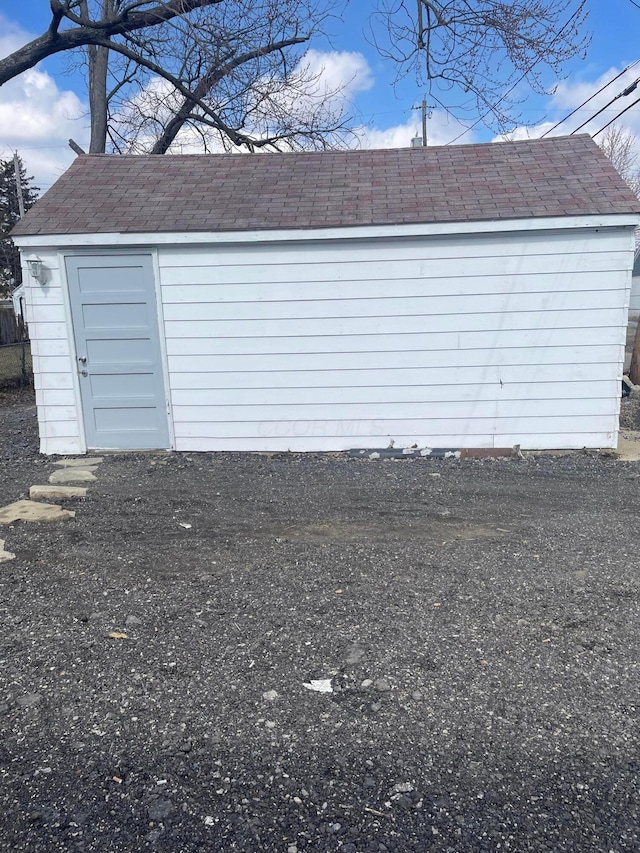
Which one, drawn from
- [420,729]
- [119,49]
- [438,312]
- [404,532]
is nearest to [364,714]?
[420,729]

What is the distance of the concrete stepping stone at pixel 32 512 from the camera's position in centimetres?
480

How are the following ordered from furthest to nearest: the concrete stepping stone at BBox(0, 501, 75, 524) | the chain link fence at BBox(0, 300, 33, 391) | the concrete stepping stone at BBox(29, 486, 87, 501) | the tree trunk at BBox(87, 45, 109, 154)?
the chain link fence at BBox(0, 300, 33, 391) < the tree trunk at BBox(87, 45, 109, 154) < the concrete stepping stone at BBox(29, 486, 87, 501) < the concrete stepping stone at BBox(0, 501, 75, 524)

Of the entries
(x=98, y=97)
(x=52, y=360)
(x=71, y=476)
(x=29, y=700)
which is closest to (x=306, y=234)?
(x=52, y=360)

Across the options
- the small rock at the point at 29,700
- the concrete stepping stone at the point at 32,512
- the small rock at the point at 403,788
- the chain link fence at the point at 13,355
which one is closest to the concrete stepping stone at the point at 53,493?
the concrete stepping stone at the point at 32,512

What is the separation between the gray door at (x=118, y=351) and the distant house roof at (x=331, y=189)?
0.47 meters

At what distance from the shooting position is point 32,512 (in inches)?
194

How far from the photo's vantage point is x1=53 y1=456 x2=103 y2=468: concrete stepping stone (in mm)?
6543

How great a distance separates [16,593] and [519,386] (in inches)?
211

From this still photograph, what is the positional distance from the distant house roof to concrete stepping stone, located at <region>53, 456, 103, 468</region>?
8.23 feet

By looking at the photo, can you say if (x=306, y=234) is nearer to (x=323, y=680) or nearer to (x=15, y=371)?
(x=323, y=680)

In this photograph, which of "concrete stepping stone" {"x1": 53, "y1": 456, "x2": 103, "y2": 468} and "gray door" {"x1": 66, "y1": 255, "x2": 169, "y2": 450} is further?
"gray door" {"x1": 66, "y1": 255, "x2": 169, "y2": 450}

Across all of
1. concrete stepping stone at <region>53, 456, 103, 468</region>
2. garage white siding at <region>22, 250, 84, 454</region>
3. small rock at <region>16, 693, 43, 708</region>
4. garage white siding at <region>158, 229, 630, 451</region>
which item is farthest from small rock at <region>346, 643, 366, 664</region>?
garage white siding at <region>22, 250, 84, 454</region>

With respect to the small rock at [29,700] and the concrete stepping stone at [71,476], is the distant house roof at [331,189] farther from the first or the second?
the small rock at [29,700]

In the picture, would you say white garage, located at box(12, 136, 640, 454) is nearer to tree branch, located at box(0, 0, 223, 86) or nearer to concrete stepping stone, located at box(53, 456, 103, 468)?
concrete stepping stone, located at box(53, 456, 103, 468)
